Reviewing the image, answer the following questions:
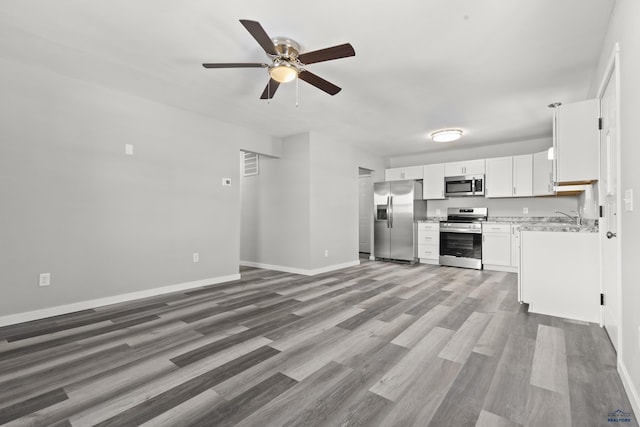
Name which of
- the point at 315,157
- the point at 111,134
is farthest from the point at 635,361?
the point at 111,134

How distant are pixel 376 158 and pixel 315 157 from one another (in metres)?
2.33

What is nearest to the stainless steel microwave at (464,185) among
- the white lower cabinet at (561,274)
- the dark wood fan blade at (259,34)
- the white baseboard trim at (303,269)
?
the white baseboard trim at (303,269)

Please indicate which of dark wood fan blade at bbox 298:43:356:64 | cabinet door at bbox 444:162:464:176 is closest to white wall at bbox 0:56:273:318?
dark wood fan blade at bbox 298:43:356:64

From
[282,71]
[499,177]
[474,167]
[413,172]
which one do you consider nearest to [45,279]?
[282,71]

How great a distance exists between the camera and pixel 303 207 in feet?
17.4

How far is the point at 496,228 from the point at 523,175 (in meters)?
1.11

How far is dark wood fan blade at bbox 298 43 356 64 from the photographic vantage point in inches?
86.2

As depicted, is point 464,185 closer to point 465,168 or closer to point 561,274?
point 465,168

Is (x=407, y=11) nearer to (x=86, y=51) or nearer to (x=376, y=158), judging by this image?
(x=86, y=51)

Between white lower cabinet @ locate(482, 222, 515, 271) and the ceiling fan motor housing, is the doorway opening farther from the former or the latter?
the ceiling fan motor housing

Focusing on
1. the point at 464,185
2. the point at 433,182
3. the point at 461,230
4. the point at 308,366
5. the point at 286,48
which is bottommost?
the point at 308,366

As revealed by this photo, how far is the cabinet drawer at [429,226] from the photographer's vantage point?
636 centimetres

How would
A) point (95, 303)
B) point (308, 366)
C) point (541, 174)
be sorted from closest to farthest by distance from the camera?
1. point (308, 366)
2. point (95, 303)
3. point (541, 174)

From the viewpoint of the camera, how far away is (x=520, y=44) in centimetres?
259
